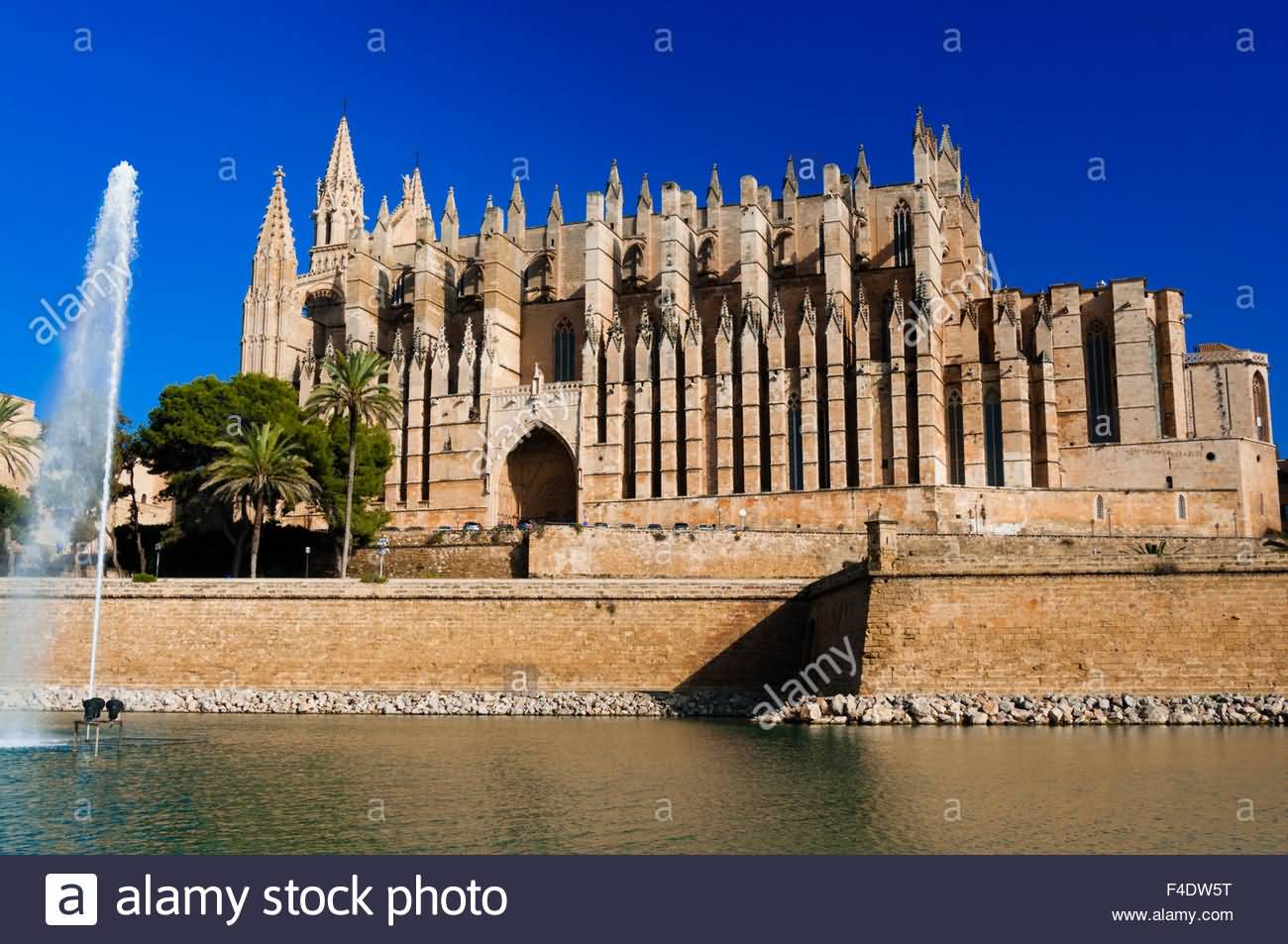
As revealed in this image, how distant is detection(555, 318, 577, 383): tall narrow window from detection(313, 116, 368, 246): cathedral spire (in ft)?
63.6

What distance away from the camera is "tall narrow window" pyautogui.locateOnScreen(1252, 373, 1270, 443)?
48.6 meters

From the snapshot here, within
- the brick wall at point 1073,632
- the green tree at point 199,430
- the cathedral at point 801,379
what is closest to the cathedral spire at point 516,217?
the cathedral at point 801,379

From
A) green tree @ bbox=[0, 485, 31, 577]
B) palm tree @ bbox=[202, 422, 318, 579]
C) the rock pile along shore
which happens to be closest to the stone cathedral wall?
the rock pile along shore

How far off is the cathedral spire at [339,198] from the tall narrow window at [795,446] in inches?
1229

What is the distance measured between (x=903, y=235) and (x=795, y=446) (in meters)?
11.0

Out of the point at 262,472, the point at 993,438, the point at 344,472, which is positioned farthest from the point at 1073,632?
the point at 344,472

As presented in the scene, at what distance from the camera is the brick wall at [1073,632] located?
26.2 meters

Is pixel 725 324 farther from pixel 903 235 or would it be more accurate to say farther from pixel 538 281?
pixel 538 281

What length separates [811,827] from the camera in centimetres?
1505

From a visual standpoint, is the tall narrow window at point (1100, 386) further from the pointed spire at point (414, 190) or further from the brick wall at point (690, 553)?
the pointed spire at point (414, 190)

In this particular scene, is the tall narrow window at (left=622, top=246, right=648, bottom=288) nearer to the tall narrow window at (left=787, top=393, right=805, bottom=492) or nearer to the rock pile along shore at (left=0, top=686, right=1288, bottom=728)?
the tall narrow window at (left=787, top=393, right=805, bottom=492)
